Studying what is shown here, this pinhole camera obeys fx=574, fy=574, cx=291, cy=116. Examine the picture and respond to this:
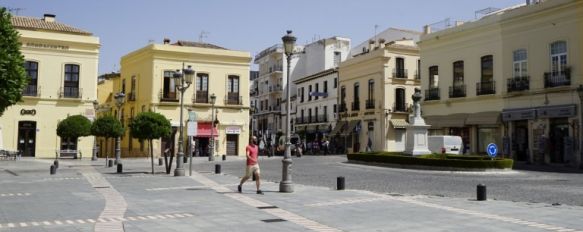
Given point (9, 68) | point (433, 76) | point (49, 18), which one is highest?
point (49, 18)

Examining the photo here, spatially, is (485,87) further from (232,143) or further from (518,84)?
(232,143)

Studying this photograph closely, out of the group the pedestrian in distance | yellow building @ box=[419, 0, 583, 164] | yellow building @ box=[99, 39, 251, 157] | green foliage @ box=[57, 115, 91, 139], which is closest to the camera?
the pedestrian in distance

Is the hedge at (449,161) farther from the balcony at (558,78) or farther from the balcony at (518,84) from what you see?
the balcony at (518,84)

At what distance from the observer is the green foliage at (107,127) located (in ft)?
106

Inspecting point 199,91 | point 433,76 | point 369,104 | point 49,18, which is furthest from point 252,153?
point 369,104

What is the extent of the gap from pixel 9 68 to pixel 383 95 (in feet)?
110

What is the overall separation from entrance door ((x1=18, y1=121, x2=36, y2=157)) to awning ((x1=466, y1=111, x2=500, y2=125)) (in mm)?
29504

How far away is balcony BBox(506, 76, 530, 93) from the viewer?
32562mm

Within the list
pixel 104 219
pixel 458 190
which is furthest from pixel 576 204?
pixel 104 219

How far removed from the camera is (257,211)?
38.0 ft

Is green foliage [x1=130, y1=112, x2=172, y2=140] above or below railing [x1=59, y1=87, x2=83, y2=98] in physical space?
below

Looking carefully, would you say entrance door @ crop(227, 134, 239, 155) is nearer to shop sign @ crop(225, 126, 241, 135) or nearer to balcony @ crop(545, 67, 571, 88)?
shop sign @ crop(225, 126, 241, 135)

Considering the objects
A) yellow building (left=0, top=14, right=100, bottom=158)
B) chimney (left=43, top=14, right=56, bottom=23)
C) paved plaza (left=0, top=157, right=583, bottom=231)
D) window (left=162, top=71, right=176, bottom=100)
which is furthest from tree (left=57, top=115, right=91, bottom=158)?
paved plaza (left=0, top=157, right=583, bottom=231)

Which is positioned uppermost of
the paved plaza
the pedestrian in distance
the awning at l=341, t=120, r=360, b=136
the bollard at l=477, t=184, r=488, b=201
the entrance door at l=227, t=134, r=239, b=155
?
the awning at l=341, t=120, r=360, b=136
